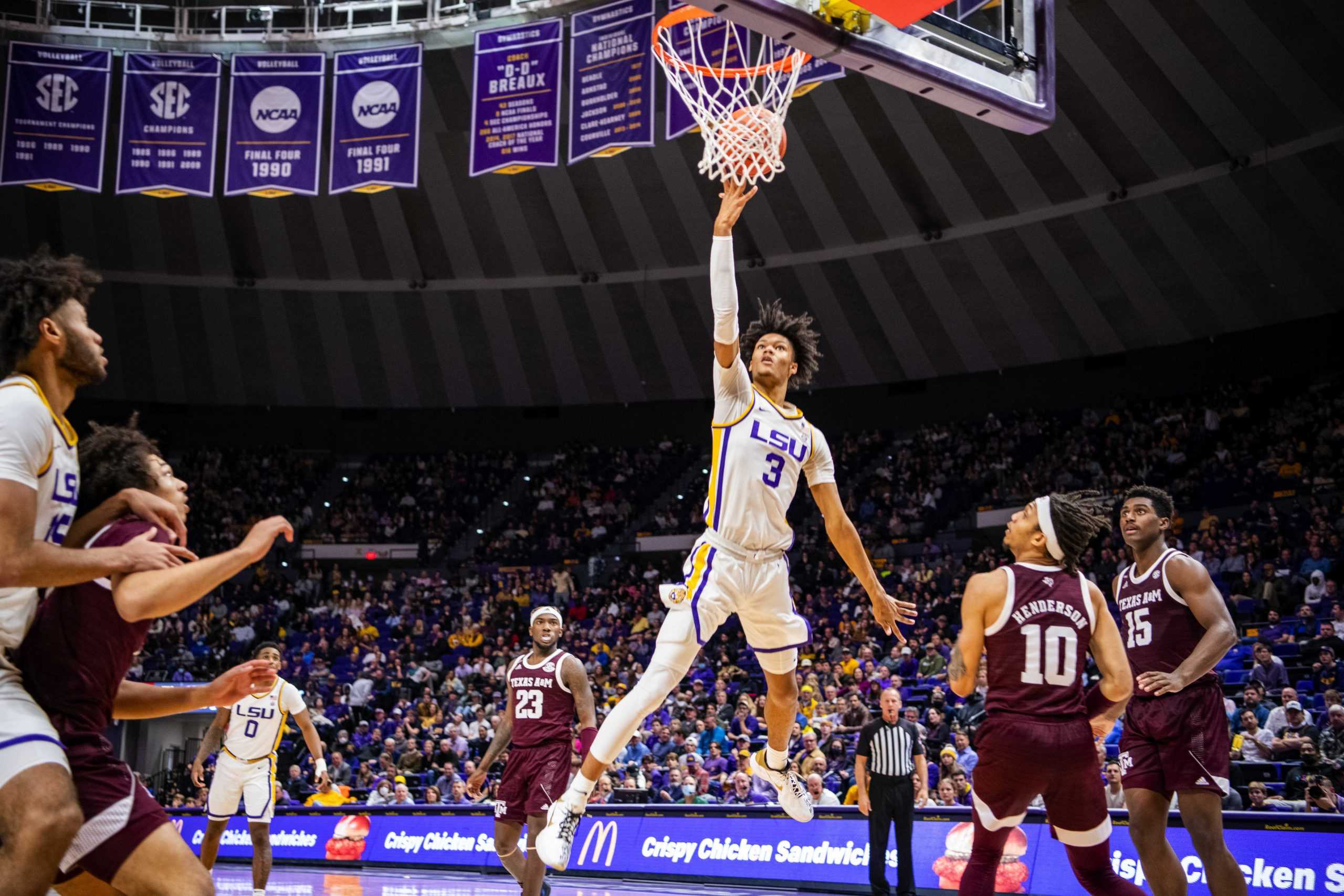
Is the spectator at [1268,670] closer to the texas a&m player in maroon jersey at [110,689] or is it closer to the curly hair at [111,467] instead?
the texas a&m player in maroon jersey at [110,689]

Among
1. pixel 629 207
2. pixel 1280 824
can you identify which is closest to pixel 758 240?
pixel 629 207

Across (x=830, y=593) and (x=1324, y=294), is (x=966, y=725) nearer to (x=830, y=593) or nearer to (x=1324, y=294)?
(x=830, y=593)

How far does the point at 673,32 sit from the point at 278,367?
20.4 m

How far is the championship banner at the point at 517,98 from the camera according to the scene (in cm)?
1895

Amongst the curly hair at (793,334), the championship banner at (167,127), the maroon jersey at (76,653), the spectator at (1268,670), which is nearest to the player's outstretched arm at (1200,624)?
the curly hair at (793,334)

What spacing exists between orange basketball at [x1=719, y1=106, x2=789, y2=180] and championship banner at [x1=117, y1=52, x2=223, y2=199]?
1455 cm

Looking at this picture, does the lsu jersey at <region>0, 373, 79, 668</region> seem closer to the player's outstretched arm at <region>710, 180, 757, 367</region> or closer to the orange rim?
the player's outstretched arm at <region>710, 180, 757, 367</region>

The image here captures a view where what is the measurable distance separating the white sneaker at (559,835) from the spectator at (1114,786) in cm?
736

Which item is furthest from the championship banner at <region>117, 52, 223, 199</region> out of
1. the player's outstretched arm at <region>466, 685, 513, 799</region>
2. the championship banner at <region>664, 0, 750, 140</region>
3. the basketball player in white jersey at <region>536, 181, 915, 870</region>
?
the basketball player in white jersey at <region>536, 181, 915, 870</region>

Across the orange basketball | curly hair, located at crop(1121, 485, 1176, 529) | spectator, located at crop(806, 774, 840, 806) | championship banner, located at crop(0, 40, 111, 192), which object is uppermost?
championship banner, located at crop(0, 40, 111, 192)

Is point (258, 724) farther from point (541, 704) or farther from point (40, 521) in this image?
point (40, 521)

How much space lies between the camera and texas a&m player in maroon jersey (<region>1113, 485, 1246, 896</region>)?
21.4 feet

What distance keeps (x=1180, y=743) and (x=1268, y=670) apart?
27.8ft

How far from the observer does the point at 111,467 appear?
431 centimetres
